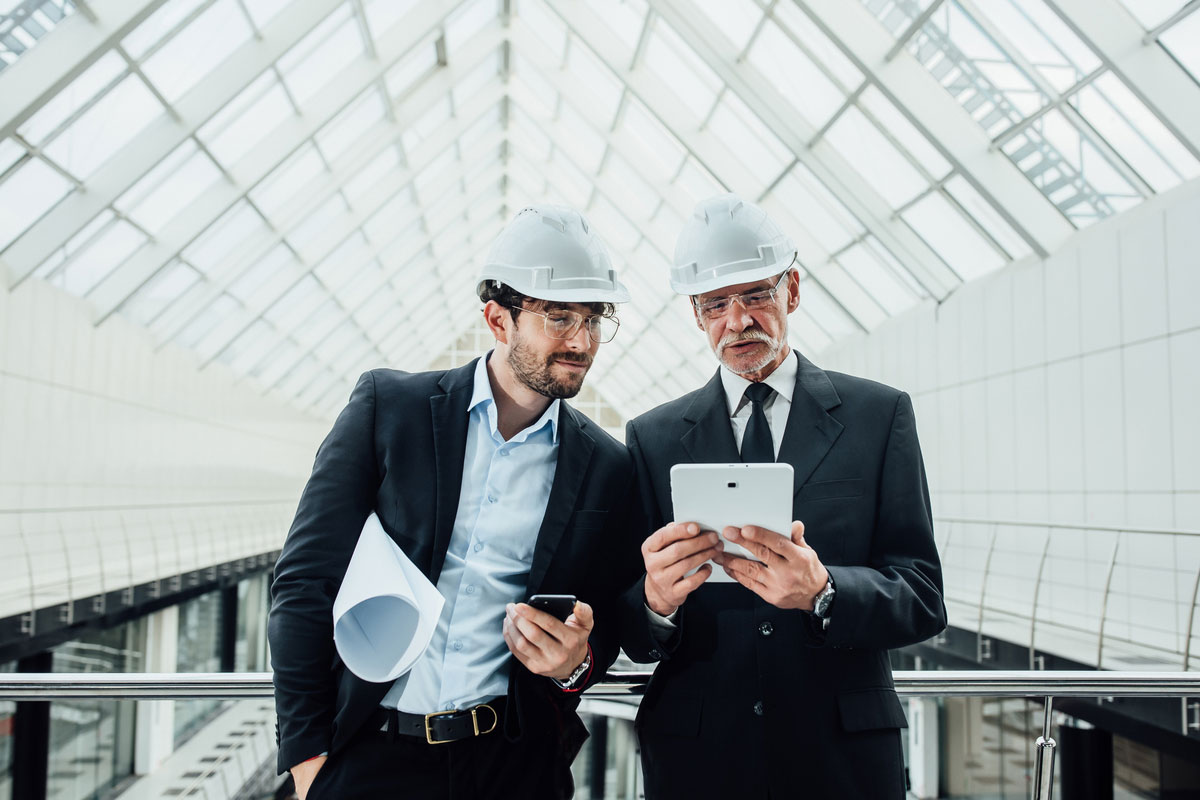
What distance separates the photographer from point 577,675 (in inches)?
79.9

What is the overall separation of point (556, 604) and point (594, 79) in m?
17.6

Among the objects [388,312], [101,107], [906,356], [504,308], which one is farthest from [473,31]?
[504,308]

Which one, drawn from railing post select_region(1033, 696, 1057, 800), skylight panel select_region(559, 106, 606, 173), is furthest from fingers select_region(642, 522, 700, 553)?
skylight panel select_region(559, 106, 606, 173)

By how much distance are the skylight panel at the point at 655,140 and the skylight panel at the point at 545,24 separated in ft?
5.93

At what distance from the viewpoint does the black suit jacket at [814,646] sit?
77.1 inches

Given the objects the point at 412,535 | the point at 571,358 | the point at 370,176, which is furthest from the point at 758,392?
the point at 370,176

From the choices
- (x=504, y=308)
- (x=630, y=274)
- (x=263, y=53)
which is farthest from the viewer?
(x=630, y=274)

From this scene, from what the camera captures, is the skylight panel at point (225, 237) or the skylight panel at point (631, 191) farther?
the skylight panel at point (631, 191)

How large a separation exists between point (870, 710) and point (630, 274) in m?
24.6

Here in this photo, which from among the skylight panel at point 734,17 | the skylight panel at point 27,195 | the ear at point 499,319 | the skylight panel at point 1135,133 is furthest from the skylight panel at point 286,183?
the ear at point 499,319

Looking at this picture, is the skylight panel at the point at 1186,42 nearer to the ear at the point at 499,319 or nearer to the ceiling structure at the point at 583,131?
the ceiling structure at the point at 583,131

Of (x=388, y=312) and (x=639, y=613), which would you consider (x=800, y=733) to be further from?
(x=388, y=312)

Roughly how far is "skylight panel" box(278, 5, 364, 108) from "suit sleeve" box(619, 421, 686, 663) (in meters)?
12.7

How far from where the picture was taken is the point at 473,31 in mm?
17969
